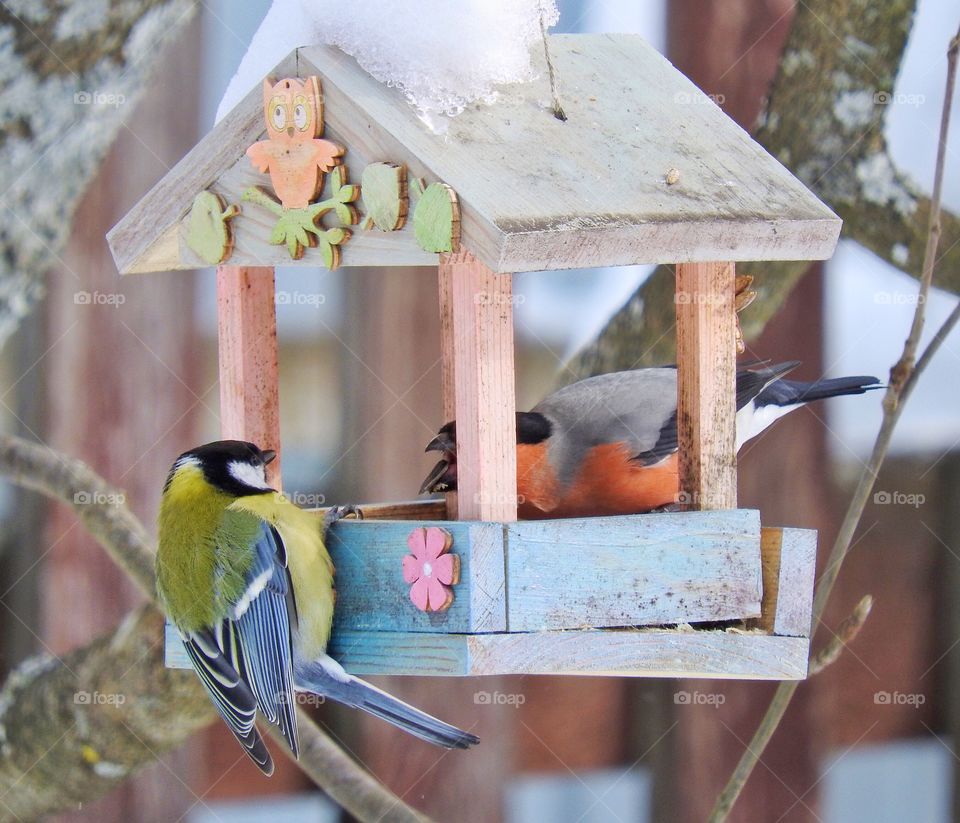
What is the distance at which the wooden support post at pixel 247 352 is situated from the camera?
91.0 inches

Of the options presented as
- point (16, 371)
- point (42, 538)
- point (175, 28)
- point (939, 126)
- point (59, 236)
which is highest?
point (175, 28)

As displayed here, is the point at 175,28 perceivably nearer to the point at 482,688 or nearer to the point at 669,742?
the point at 482,688

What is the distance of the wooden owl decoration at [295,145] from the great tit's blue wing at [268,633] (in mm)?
545

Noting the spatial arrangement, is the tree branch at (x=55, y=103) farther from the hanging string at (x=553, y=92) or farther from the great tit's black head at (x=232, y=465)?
the hanging string at (x=553, y=92)

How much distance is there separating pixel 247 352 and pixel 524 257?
0.80 metres

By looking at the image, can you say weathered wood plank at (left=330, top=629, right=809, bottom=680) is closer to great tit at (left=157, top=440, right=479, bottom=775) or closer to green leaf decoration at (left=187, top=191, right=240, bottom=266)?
great tit at (left=157, top=440, right=479, bottom=775)

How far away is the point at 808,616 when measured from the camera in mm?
2139

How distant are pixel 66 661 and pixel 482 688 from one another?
3.57 ft

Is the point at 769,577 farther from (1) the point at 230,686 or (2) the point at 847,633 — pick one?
(1) the point at 230,686

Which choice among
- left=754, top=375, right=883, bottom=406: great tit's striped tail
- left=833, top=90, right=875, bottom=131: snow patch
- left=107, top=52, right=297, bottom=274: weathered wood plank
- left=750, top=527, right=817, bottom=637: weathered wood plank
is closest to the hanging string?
left=107, top=52, right=297, bottom=274: weathered wood plank

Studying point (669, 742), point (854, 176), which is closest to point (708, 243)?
point (854, 176)

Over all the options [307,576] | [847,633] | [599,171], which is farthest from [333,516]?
[847,633]

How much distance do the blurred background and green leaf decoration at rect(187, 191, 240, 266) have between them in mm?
1145

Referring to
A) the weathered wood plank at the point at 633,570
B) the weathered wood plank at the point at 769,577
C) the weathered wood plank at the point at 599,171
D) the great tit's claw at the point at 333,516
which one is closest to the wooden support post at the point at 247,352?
the great tit's claw at the point at 333,516
